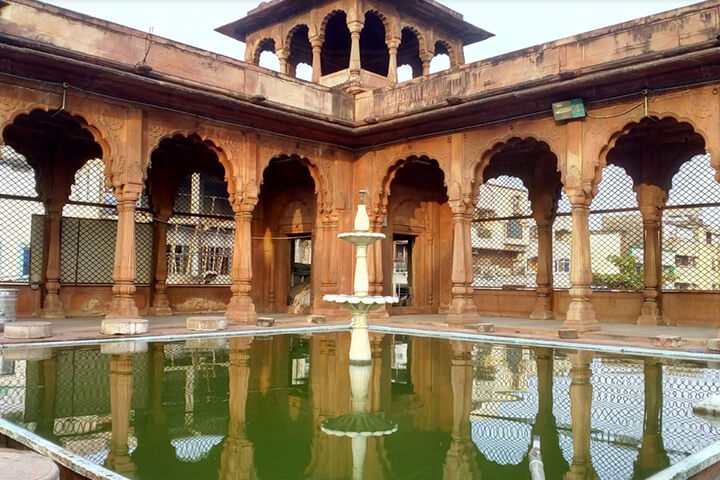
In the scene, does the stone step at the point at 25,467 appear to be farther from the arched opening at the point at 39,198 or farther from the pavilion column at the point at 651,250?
the pavilion column at the point at 651,250

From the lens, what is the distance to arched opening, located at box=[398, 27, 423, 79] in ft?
52.8

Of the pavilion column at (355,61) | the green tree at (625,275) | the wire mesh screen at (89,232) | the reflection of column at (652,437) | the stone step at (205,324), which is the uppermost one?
the pavilion column at (355,61)

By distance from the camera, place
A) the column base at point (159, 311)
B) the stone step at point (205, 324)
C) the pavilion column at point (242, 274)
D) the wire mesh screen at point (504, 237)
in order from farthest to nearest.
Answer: the wire mesh screen at point (504, 237) → the column base at point (159, 311) → the pavilion column at point (242, 274) → the stone step at point (205, 324)

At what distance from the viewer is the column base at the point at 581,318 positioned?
9.75 meters

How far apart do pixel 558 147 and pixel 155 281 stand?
27.7 feet

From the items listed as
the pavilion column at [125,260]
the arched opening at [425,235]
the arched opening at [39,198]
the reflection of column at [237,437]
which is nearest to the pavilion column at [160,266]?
the arched opening at [39,198]

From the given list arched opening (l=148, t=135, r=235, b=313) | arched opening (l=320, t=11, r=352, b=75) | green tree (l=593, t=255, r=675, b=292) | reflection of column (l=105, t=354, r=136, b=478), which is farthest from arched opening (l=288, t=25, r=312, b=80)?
reflection of column (l=105, t=354, r=136, b=478)

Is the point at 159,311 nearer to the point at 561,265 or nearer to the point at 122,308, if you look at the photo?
the point at 122,308

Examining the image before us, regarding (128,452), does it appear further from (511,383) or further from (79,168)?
(79,168)

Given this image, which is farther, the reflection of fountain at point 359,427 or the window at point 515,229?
the window at point 515,229

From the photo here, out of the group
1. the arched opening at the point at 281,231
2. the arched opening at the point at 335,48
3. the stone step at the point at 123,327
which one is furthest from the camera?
the arched opening at the point at 335,48

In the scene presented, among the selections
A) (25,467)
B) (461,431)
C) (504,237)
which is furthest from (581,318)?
(25,467)

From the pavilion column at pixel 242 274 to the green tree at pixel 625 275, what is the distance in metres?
6.95

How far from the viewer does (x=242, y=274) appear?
11.4m
